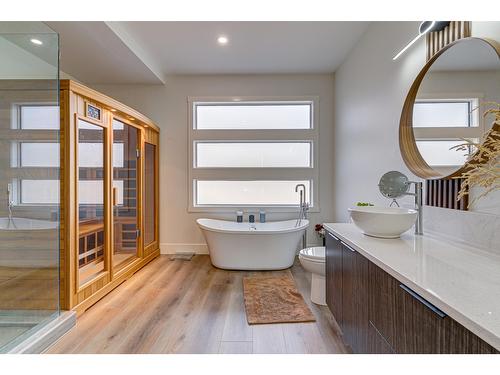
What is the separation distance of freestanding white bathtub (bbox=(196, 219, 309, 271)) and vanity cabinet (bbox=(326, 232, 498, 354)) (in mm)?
→ 1416

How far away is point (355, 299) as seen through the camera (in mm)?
1585

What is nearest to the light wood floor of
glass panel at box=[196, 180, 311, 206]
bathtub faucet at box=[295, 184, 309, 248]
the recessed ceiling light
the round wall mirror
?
bathtub faucet at box=[295, 184, 309, 248]

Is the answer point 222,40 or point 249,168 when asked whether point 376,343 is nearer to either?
point 249,168

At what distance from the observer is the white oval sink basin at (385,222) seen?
1.64 metres

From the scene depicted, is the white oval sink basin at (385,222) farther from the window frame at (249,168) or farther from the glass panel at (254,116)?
the glass panel at (254,116)

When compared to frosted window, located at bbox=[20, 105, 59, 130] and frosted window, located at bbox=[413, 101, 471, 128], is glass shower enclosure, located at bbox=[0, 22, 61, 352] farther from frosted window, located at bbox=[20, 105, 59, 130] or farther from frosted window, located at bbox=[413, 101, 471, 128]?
frosted window, located at bbox=[413, 101, 471, 128]

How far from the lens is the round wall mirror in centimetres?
148

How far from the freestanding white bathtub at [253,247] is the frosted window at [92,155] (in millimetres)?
1411

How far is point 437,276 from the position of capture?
41.5 inches

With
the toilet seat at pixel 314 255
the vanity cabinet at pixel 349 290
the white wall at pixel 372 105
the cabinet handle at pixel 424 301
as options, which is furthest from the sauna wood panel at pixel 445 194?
the toilet seat at pixel 314 255

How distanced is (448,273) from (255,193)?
3.35 metres

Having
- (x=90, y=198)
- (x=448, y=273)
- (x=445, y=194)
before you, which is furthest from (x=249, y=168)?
(x=448, y=273)
